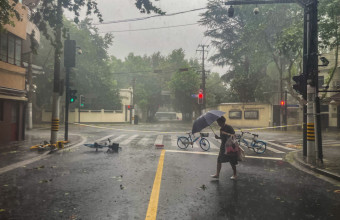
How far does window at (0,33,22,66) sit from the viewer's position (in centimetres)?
1391

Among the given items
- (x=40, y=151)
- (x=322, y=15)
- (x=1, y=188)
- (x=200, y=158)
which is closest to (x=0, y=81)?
(x=40, y=151)

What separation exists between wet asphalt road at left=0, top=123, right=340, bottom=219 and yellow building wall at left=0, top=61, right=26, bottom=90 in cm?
739

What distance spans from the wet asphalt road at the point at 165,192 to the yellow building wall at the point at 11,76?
739 cm

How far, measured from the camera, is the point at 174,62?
68.2 metres

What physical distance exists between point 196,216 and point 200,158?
591 centimetres

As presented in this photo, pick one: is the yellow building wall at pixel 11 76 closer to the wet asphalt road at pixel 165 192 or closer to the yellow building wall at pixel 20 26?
the yellow building wall at pixel 20 26

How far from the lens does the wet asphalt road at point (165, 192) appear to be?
14.8 feet

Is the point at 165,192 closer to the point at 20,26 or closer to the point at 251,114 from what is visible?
the point at 20,26

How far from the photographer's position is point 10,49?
1457cm

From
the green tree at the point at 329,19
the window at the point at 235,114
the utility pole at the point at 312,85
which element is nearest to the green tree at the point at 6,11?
the utility pole at the point at 312,85

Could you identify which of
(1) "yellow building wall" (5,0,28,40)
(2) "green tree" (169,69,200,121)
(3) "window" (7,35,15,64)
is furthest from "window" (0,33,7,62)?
(2) "green tree" (169,69,200,121)

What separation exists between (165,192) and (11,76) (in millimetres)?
13220

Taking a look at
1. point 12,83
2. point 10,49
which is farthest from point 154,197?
point 10,49

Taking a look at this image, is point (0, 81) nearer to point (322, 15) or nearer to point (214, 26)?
point (322, 15)
